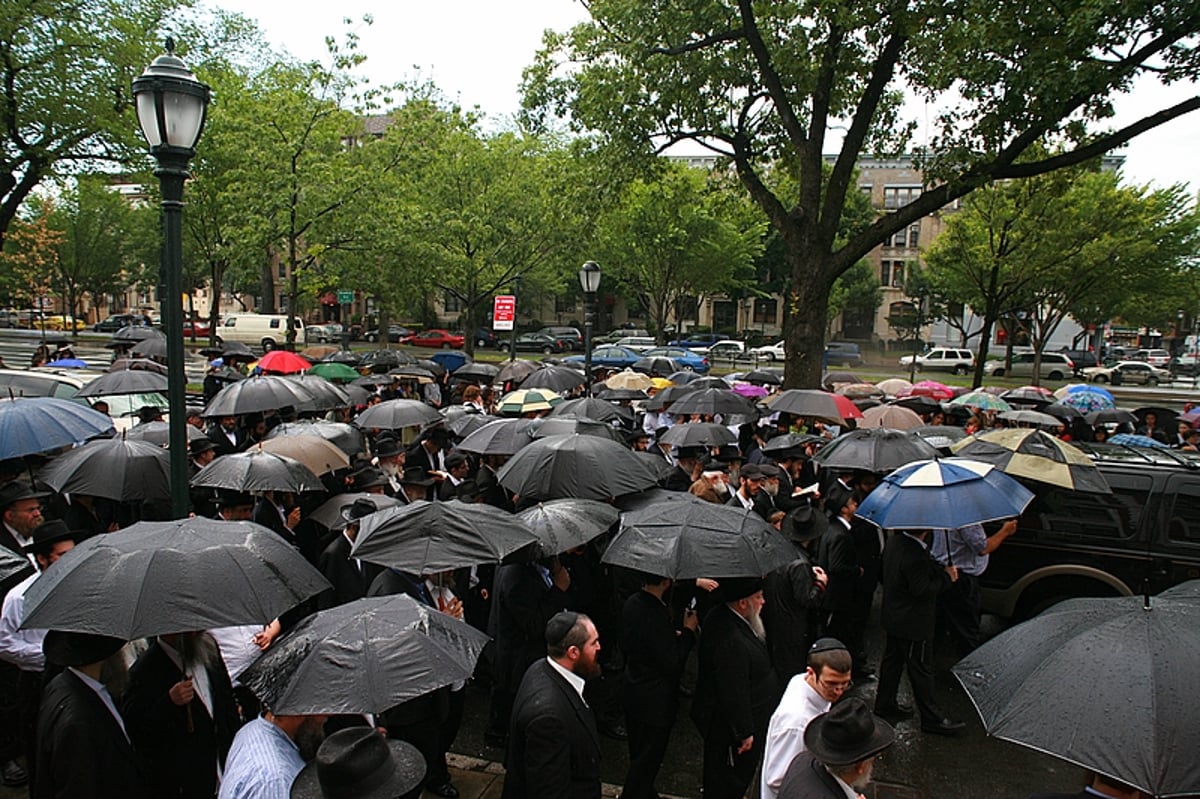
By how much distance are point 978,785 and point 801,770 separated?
3.15m

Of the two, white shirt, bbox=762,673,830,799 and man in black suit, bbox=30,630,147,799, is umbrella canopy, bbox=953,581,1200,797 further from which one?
man in black suit, bbox=30,630,147,799

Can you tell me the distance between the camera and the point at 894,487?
600 centimetres

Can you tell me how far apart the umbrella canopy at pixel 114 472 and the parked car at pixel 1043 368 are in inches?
1771

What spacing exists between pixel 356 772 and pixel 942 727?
16.6 ft

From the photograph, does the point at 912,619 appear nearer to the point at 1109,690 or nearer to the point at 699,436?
the point at 1109,690

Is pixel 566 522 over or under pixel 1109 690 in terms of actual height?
under

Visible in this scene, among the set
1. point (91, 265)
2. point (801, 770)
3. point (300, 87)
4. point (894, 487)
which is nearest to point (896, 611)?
point (894, 487)

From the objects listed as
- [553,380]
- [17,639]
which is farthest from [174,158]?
[553,380]

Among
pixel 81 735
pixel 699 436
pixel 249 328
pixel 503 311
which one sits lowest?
pixel 81 735

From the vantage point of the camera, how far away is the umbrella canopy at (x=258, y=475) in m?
5.97

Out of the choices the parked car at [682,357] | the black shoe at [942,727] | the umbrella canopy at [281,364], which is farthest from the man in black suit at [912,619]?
the parked car at [682,357]

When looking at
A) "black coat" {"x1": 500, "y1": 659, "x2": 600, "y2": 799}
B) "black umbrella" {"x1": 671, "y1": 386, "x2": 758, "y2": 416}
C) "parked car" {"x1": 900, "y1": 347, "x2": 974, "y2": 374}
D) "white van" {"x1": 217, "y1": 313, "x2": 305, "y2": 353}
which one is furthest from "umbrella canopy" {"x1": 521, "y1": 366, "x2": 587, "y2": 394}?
"parked car" {"x1": 900, "y1": 347, "x2": 974, "y2": 374}

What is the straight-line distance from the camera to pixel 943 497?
5.74 metres

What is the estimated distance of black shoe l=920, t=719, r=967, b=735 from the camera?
6.09 m
